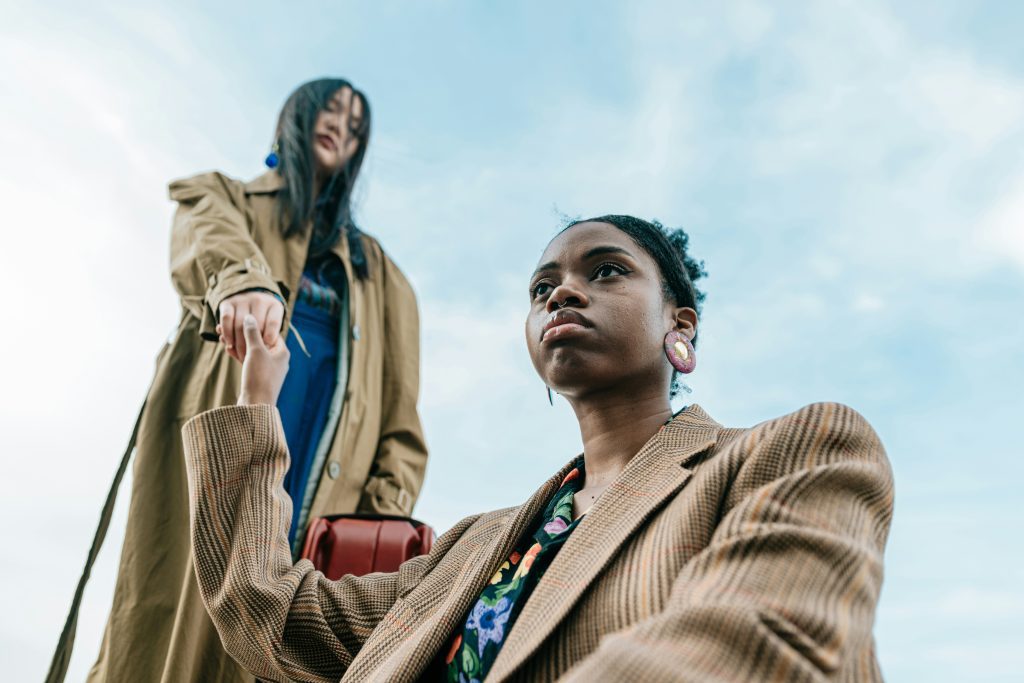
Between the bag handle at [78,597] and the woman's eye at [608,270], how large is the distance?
1774mm

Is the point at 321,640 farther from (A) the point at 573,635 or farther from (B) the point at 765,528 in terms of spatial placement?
(B) the point at 765,528

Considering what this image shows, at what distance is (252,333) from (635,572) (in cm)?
124

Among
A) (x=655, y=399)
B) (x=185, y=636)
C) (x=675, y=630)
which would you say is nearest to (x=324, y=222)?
(x=185, y=636)

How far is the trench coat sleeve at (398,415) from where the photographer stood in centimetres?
354

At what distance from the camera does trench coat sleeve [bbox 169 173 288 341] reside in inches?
112

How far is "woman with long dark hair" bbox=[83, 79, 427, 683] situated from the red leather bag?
1.27 feet

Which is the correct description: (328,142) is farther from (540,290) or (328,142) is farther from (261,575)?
(261,575)

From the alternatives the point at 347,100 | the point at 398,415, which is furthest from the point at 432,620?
the point at 347,100

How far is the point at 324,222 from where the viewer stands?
3.92m

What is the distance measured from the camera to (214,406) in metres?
3.20

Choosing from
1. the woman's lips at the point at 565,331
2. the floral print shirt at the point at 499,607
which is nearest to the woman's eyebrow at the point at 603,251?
the woman's lips at the point at 565,331

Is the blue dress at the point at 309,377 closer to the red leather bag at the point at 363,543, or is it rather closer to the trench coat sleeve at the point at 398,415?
the trench coat sleeve at the point at 398,415

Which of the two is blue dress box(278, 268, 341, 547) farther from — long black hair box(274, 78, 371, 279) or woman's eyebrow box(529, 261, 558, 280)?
woman's eyebrow box(529, 261, 558, 280)

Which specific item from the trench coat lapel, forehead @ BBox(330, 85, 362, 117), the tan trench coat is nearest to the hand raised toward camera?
the tan trench coat
